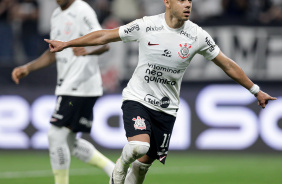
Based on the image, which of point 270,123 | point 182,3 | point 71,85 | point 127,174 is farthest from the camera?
point 270,123

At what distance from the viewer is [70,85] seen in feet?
26.8

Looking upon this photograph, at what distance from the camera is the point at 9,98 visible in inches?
537

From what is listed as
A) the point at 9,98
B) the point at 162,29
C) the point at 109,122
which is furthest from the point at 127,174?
the point at 9,98

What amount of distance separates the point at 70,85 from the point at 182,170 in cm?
372

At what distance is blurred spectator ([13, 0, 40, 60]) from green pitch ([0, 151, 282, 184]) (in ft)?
7.19

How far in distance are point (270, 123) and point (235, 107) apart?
0.76 m

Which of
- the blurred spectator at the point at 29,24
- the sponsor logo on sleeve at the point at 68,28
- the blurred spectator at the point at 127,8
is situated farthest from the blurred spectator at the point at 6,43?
the sponsor logo on sleeve at the point at 68,28

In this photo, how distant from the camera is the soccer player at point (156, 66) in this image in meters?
6.82

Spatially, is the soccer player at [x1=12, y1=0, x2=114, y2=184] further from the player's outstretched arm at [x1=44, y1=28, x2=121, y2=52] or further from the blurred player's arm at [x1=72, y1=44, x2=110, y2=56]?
the player's outstretched arm at [x1=44, y1=28, x2=121, y2=52]

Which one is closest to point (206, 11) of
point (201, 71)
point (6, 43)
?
point (201, 71)

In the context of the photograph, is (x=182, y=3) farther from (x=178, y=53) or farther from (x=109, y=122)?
(x=109, y=122)

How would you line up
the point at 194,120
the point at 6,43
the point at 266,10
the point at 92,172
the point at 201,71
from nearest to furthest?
the point at 92,172 < the point at 194,120 < the point at 201,71 < the point at 6,43 < the point at 266,10

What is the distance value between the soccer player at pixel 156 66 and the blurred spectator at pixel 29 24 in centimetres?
716

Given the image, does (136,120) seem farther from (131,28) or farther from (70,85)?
(70,85)
